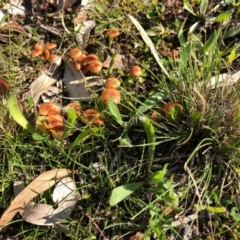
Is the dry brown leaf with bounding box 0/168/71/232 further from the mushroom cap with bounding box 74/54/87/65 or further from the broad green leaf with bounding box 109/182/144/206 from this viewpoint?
the mushroom cap with bounding box 74/54/87/65

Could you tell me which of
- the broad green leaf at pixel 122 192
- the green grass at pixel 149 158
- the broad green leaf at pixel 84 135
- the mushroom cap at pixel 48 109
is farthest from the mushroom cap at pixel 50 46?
the broad green leaf at pixel 122 192

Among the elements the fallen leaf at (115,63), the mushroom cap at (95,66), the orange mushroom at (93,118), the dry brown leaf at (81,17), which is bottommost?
the orange mushroom at (93,118)

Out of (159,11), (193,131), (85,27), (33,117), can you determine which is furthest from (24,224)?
(159,11)

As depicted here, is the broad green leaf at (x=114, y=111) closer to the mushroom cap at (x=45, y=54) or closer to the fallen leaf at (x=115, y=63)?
the fallen leaf at (x=115, y=63)

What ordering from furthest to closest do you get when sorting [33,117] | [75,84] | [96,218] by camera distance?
1. [75,84]
2. [33,117]
3. [96,218]

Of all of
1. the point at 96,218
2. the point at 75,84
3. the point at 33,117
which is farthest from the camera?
the point at 75,84

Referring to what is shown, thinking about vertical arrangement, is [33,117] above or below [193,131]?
above

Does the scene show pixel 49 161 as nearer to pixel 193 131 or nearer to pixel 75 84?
pixel 75 84
